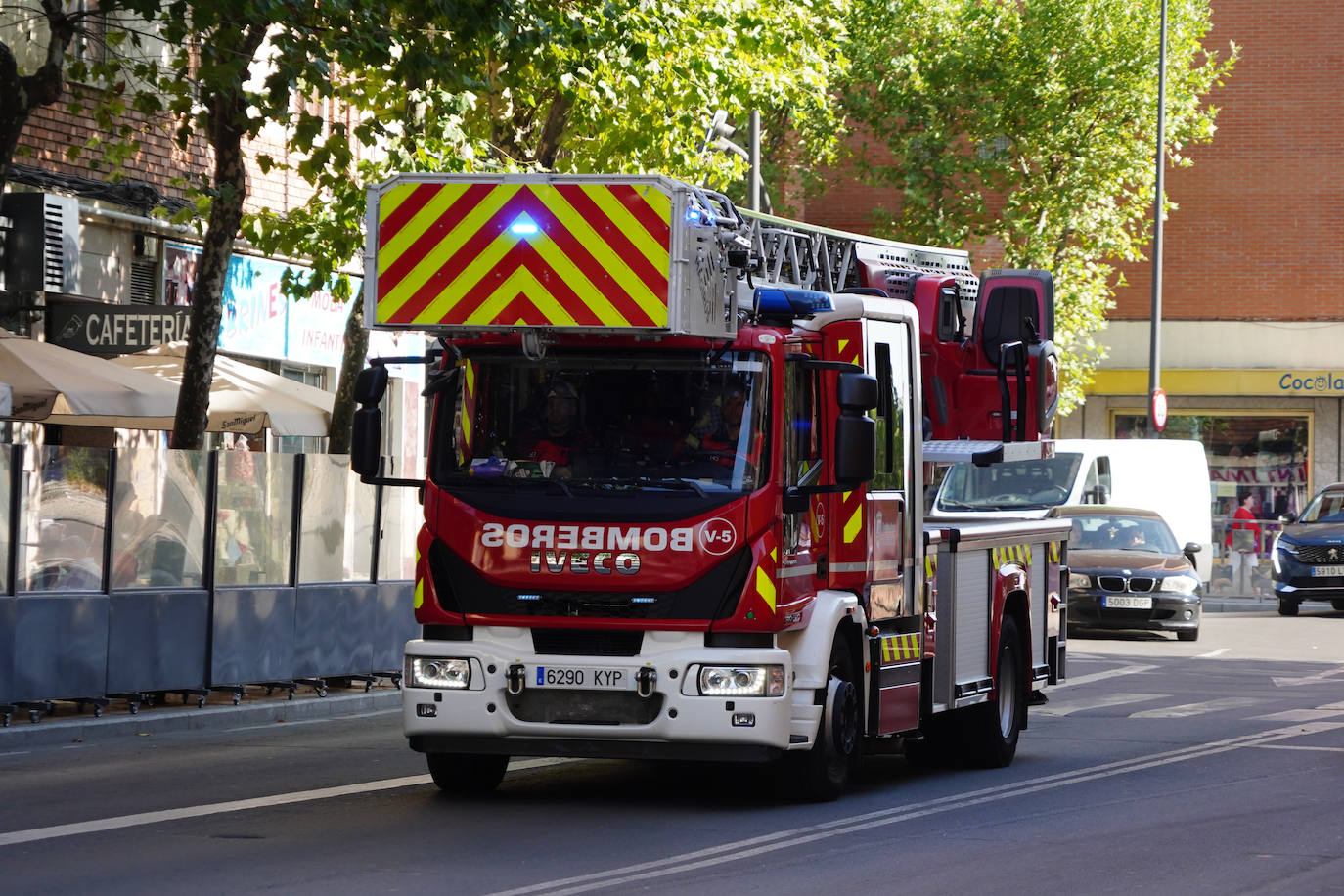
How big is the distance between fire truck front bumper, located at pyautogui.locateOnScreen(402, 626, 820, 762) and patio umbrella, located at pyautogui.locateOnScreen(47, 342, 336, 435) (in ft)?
35.3

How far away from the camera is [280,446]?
28.9 m

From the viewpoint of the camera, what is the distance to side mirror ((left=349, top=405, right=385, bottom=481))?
1062 cm

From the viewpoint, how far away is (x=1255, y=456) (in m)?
44.3

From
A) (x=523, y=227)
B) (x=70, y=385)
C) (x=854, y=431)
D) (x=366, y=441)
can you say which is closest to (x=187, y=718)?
→ (x=70, y=385)

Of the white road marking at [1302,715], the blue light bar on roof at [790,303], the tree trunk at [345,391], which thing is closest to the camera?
the blue light bar on roof at [790,303]

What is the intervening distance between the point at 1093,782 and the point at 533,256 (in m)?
4.77

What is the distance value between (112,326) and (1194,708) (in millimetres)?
11275

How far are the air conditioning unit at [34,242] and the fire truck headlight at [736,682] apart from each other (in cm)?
1272

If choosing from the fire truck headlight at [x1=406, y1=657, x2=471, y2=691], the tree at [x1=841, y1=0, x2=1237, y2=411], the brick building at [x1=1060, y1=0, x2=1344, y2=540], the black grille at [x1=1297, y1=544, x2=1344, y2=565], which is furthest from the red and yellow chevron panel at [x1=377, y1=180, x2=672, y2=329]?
the brick building at [x1=1060, y1=0, x2=1344, y2=540]

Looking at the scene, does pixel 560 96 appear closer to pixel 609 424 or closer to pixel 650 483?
pixel 609 424

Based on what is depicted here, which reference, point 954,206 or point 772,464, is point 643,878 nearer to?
point 772,464

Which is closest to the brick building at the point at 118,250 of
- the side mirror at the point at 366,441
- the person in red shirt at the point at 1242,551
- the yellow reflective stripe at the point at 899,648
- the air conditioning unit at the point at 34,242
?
the air conditioning unit at the point at 34,242

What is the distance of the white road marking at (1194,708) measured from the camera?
55.5 feet

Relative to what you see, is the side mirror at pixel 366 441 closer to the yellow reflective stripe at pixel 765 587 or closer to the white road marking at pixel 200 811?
the white road marking at pixel 200 811
